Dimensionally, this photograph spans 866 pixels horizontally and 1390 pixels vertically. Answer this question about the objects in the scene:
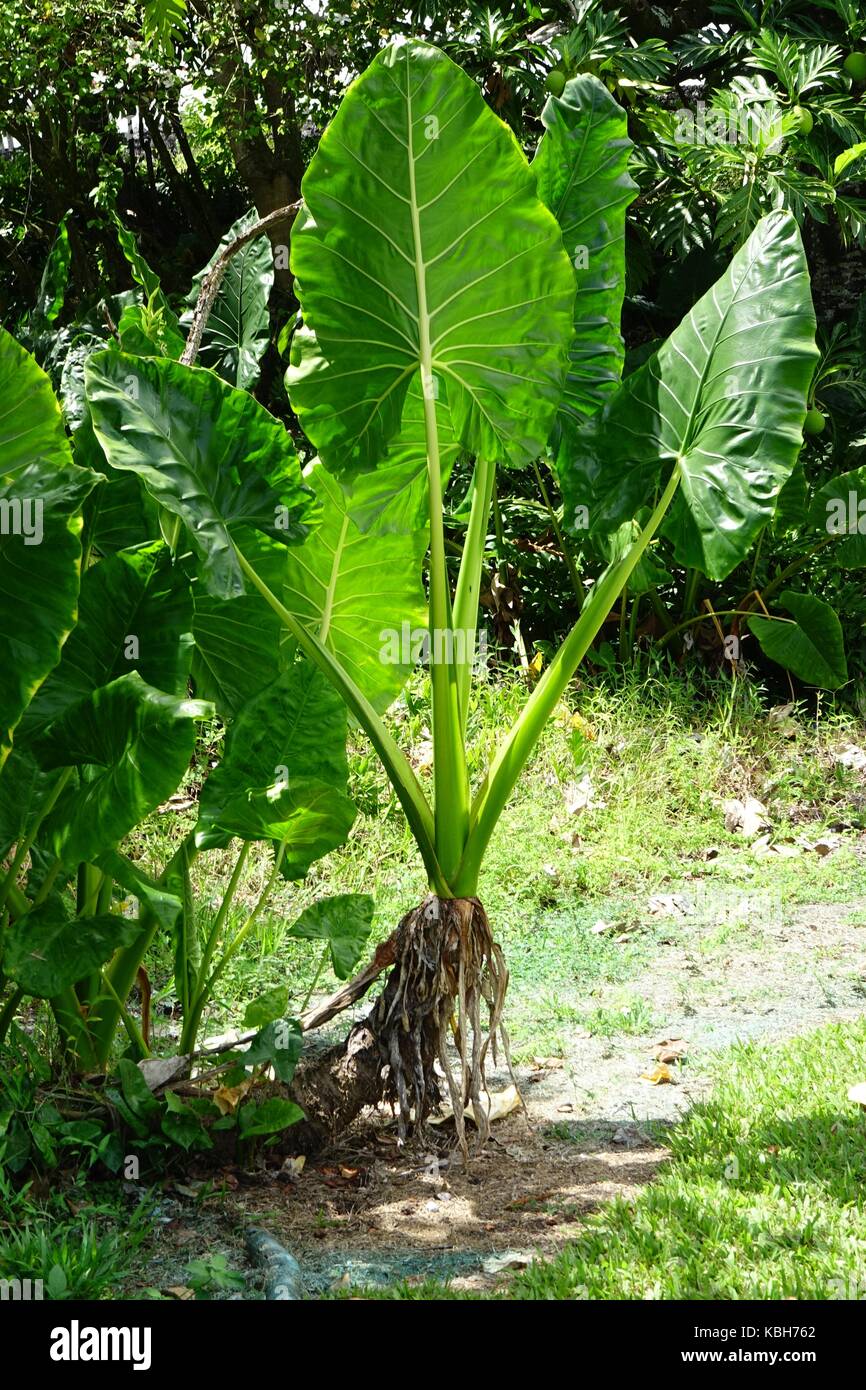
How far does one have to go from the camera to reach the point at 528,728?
2.73 metres

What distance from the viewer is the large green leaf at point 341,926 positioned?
2.50 meters

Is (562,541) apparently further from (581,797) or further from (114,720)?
(114,720)

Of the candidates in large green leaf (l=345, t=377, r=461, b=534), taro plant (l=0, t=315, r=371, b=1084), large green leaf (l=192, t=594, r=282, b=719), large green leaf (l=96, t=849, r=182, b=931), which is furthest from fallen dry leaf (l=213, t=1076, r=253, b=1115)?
large green leaf (l=345, t=377, r=461, b=534)

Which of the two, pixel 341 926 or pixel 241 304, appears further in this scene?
pixel 241 304

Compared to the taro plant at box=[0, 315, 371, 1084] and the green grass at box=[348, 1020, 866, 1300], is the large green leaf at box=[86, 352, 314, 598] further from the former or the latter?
the green grass at box=[348, 1020, 866, 1300]

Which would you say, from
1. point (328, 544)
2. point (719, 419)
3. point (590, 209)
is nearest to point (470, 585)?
point (328, 544)

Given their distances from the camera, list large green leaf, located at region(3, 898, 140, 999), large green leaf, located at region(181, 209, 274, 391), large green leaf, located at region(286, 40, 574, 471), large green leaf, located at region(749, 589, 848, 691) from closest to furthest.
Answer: large green leaf, located at region(3, 898, 140, 999)
large green leaf, located at region(286, 40, 574, 471)
large green leaf, located at region(181, 209, 274, 391)
large green leaf, located at region(749, 589, 848, 691)

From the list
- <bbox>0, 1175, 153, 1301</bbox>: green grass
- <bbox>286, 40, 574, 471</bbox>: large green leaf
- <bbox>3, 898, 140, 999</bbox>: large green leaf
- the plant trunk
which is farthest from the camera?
the plant trunk

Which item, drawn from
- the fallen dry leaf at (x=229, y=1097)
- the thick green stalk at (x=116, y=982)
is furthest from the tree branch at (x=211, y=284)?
the fallen dry leaf at (x=229, y=1097)

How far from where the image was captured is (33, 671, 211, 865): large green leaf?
1.96 metres

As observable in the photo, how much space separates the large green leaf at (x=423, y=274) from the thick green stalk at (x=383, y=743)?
36cm

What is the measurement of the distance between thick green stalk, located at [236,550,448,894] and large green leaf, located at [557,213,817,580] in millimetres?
692

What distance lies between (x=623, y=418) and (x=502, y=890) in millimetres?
1919

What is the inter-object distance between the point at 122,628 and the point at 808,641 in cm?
348
